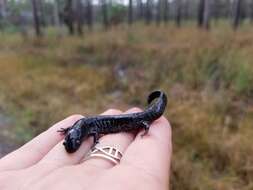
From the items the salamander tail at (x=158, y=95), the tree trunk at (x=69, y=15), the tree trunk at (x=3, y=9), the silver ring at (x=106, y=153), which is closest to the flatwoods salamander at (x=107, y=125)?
the silver ring at (x=106, y=153)

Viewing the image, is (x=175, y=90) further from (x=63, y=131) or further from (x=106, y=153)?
(x=106, y=153)

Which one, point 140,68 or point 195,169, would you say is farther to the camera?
point 140,68

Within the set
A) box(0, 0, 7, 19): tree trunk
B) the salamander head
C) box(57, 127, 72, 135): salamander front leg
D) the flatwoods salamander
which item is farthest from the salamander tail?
box(0, 0, 7, 19): tree trunk

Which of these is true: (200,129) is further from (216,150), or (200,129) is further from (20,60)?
(20,60)

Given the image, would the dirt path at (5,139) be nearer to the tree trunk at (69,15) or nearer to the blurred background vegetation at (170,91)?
the blurred background vegetation at (170,91)

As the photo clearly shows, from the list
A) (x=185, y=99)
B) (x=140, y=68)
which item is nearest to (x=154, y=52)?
(x=140, y=68)
